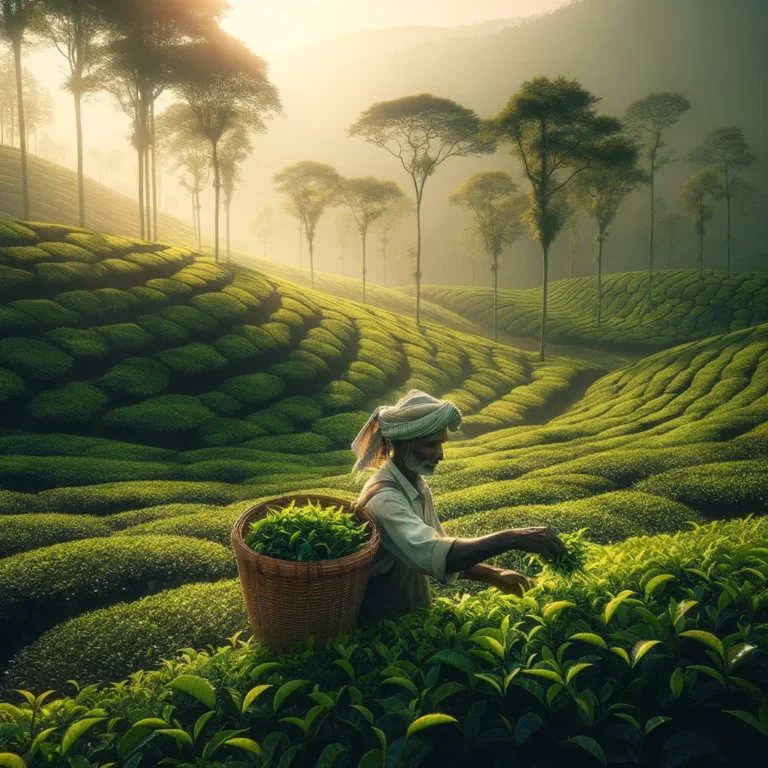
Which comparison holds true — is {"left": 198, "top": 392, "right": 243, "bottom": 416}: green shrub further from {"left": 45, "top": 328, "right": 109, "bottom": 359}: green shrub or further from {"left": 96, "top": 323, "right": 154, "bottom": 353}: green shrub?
{"left": 45, "top": 328, "right": 109, "bottom": 359}: green shrub

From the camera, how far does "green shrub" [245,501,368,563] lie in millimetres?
3273

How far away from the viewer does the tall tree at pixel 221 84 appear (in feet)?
101

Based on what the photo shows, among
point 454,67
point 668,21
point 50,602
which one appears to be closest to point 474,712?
point 50,602

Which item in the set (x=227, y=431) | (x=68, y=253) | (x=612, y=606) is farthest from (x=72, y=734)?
(x=68, y=253)

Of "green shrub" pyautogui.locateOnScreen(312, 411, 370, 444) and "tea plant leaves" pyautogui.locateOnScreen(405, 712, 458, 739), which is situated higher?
"tea plant leaves" pyautogui.locateOnScreen(405, 712, 458, 739)

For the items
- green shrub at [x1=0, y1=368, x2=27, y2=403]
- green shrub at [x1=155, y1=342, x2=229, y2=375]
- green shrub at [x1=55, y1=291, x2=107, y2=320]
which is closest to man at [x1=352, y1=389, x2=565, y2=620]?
green shrub at [x1=0, y1=368, x2=27, y2=403]

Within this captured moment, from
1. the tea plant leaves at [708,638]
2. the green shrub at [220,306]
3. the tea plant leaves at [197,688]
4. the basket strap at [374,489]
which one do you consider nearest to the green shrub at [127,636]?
the basket strap at [374,489]

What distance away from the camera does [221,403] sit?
19.5m

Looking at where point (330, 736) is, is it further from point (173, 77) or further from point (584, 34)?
point (584, 34)

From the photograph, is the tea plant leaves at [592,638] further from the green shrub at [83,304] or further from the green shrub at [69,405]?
the green shrub at [83,304]

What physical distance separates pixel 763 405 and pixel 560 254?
112 m

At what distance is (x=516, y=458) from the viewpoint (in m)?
16.7

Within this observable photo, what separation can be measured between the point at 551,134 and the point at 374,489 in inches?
1379

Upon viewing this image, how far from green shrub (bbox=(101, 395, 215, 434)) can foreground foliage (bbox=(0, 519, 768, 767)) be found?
14.5m
